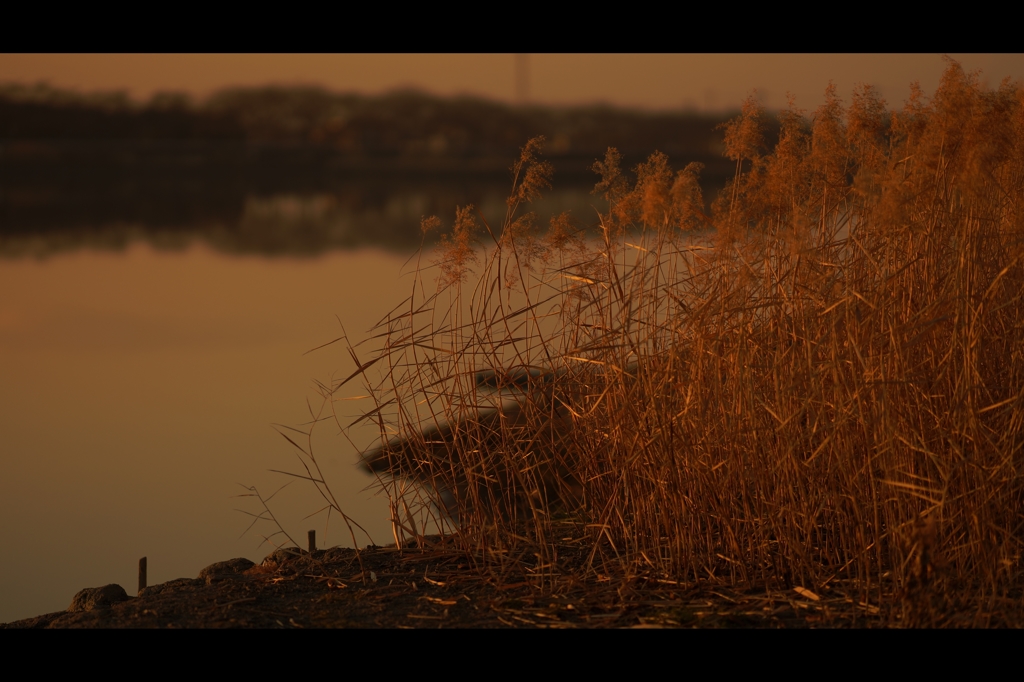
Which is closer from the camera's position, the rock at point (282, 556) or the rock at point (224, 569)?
the rock at point (224, 569)

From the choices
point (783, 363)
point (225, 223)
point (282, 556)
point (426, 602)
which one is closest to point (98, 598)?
point (282, 556)

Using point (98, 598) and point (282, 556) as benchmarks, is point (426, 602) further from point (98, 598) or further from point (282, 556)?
point (98, 598)

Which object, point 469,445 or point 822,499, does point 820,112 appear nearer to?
point 822,499

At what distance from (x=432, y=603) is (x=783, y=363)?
122 centimetres

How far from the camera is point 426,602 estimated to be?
8.48ft

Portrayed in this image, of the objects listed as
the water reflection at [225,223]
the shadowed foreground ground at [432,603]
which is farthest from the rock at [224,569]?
the water reflection at [225,223]

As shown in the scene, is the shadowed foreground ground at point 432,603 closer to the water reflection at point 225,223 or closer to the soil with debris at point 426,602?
the soil with debris at point 426,602

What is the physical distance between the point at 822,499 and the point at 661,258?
869mm

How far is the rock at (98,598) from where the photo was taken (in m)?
2.81

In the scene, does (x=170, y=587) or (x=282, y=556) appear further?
(x=282, y=556)

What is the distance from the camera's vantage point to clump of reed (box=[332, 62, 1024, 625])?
2506mm

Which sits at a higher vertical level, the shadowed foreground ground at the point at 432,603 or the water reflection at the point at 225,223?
the water reflection at the point at 225,223

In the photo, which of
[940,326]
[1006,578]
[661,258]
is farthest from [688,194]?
[1006,578]

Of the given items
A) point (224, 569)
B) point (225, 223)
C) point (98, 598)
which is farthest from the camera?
point (225, 223)
